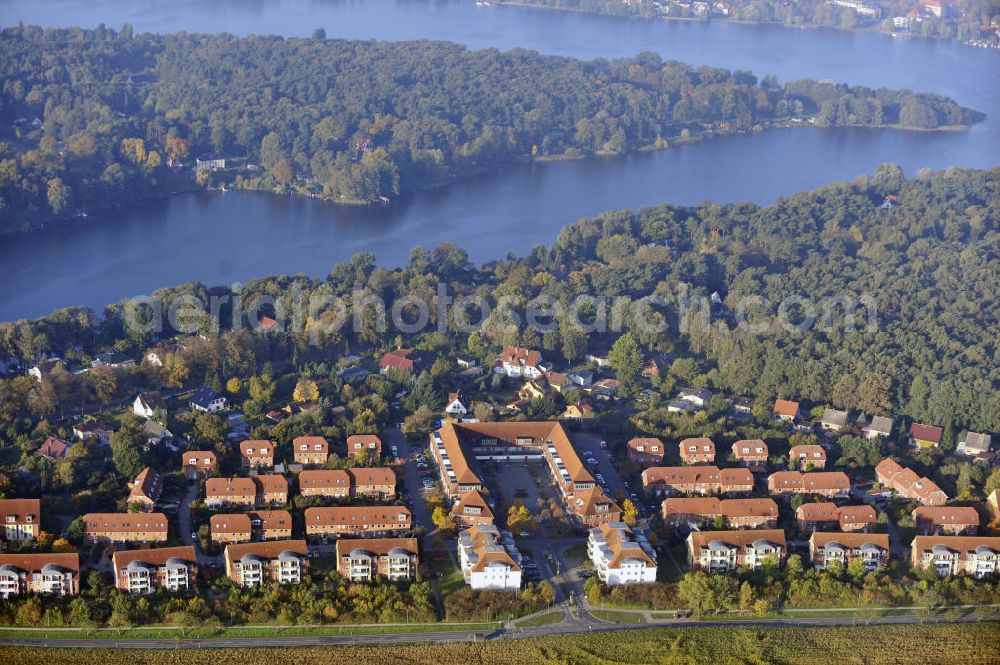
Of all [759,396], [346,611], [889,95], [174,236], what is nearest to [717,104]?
[889,95]

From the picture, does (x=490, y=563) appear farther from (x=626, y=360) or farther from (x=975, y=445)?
(x=975, y=445)

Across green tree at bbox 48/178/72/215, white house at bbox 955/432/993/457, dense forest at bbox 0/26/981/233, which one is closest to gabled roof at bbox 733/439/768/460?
white house at bbox 955/432/993/457

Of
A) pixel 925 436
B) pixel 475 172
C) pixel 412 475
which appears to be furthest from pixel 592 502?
pixel 475 172

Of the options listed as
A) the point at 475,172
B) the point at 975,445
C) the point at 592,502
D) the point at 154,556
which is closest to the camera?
the point at 154,556

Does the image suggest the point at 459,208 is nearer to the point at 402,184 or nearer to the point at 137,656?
the point at 402,184

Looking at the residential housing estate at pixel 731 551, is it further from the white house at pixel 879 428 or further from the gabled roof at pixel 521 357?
the gabled roof at pixel 521 357

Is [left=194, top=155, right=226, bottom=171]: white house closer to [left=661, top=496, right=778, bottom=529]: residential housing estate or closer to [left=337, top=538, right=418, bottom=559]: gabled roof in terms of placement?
[left=337, top=538, right=418, bottom=559]: gabled roof
